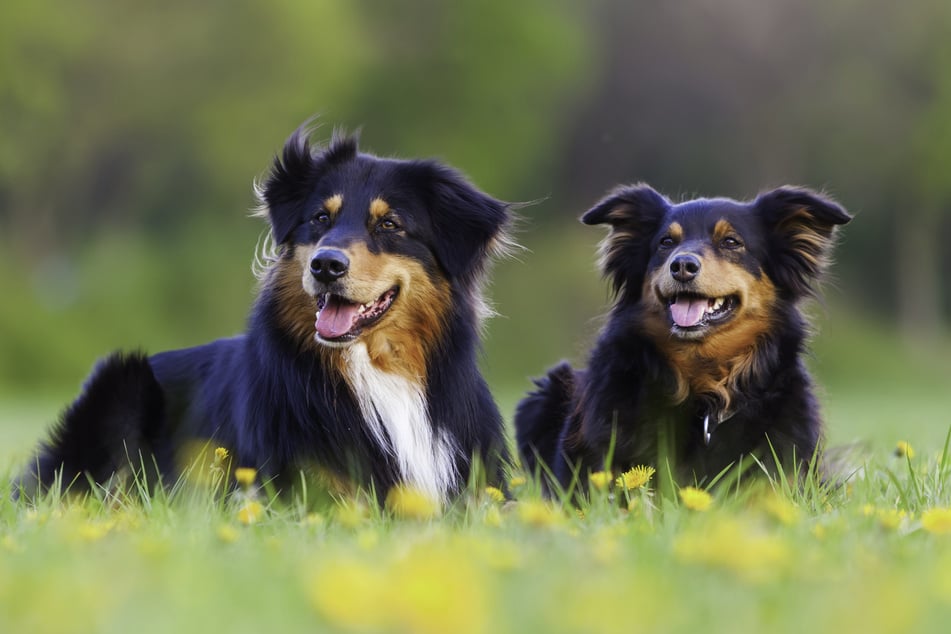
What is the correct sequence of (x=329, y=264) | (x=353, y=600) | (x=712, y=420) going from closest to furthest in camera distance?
(x=353, y=600)
(x=329, y=264)
(x=712, y=420)

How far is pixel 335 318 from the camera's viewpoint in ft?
15.0

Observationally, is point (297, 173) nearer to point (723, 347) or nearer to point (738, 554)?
point (723, 347)

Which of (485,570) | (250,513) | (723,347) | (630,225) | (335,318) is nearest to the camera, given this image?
(485,570)

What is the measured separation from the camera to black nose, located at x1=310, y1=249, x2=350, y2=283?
4375mm

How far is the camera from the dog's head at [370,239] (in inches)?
178

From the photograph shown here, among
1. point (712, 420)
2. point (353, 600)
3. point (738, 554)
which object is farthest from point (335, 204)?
point (353, 600)

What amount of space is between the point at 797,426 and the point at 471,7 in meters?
20.0

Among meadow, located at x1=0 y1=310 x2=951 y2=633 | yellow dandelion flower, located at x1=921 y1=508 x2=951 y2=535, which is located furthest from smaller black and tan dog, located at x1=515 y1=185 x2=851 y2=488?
yellow dandelion flower, located at x1=921 y1=508 x2=951 y2=535

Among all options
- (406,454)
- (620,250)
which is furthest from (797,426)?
(406,454)

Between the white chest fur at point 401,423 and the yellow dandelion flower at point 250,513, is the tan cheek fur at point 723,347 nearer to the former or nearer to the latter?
the white chest fur at point 401,423

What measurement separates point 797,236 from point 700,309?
0.63m

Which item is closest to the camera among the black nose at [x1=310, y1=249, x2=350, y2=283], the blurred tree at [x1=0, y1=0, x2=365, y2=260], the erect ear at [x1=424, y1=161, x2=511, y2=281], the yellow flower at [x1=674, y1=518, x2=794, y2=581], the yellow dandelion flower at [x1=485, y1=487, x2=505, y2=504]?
the yellow flower at [x1=674, y1=518, x2=794, y2=581]

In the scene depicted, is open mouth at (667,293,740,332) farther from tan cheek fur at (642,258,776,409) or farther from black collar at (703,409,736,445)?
black collar at (703,409,736,445)

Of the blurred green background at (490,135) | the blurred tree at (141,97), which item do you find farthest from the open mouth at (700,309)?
the blurred tree at (141,97)
